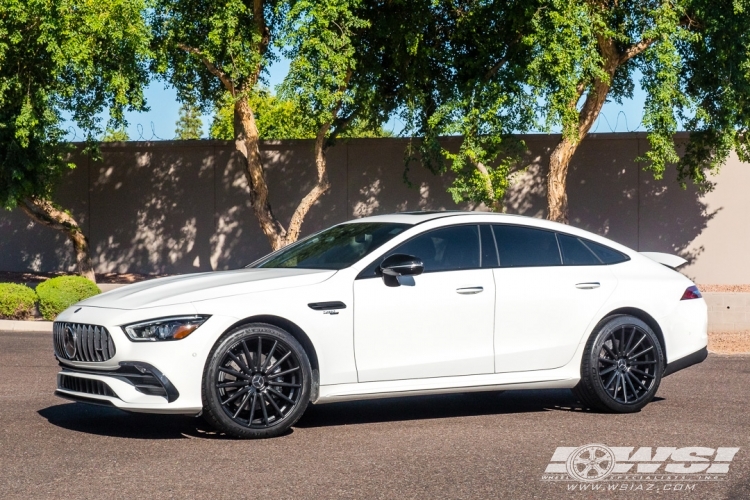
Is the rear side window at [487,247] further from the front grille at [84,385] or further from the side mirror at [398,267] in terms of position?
the front grille at [84,385]

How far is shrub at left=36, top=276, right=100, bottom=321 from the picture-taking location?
17219 millimetres

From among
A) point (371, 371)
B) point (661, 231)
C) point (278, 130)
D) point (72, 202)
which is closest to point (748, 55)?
point (661, 231)

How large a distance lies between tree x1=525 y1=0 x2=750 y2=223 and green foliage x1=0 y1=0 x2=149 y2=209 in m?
6.92

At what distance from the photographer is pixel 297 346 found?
7398 millimetres

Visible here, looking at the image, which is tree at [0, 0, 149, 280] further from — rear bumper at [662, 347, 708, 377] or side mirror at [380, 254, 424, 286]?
rear bumper at [662, 347, 708, 377]

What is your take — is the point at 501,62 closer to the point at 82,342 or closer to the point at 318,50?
the point at 318,50

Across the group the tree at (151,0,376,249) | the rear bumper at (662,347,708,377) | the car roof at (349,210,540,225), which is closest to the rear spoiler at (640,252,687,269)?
the rear bumper at (662,347,708,377)

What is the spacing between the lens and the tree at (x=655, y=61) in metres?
17.0

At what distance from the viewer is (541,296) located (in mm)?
8414

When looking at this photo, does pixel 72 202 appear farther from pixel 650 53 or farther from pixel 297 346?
pixel 297 346

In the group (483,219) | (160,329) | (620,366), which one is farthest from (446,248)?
(160,329)

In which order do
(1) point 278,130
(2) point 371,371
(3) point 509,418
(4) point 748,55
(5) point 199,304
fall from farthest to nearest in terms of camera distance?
(1) point 278,130 < (4) point 748,55 < (3) point 509,418 < (2) point 371,371 < (5) point 199,304

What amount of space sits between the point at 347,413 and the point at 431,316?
141cm

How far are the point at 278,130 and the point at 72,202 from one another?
96.6 ft
